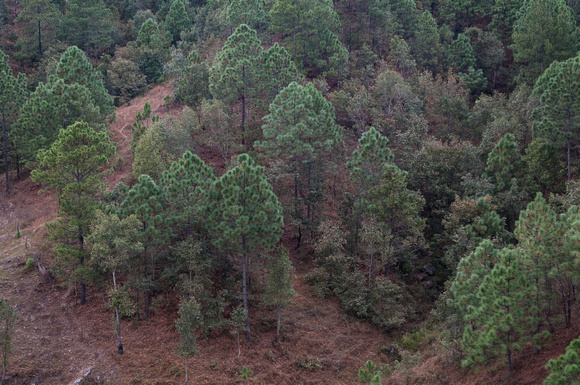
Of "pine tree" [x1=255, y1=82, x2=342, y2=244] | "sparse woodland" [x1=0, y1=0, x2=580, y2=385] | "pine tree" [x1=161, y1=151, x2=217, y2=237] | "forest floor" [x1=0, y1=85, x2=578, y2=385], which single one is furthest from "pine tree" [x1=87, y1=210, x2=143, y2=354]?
"pine tree" [x1=255, y1=82, x2=342, y2=244]

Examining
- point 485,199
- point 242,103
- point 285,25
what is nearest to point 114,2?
point 285,25

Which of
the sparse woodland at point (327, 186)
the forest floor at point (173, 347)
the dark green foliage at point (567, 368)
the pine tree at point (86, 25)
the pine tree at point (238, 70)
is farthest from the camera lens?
the pine tree at point (86, 25)

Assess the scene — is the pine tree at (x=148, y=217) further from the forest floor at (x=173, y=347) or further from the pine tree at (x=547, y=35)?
the pine tree at (x=547, y=35)

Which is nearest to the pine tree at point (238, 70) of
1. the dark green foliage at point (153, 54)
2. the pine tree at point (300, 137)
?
the pine tree at point (300, 137)

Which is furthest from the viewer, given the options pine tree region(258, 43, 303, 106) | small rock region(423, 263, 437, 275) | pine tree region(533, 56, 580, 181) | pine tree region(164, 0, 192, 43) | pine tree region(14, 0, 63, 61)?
A: pine tree region(164, 0, 192, 43)

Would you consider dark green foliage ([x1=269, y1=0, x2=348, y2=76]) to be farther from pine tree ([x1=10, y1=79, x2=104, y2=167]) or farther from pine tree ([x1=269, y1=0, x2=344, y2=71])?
pine tree ([x1=10, y1=79, x2=104, y2=167])

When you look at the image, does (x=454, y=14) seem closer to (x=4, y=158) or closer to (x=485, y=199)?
(x=485, y=199)

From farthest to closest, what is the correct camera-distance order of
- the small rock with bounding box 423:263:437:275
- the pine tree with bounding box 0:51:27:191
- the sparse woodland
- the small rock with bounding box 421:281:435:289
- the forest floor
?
the pine tree with bounding box 0:51:27:191
the small rock with bounding box 423:263:437:275
the small rock with bounding box 421:281:435:289
the forest floor
the sparse woodland
